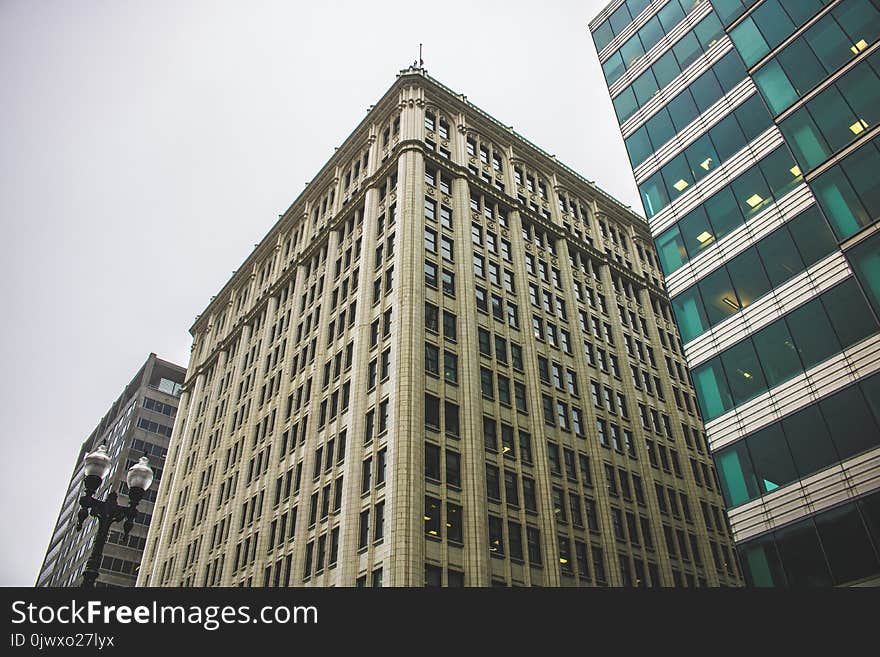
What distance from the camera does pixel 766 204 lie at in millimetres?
29516

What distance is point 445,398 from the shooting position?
144 feet

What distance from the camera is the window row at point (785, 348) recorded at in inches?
980

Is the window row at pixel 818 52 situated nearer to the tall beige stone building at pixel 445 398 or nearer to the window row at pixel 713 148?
the window row at pixel 713 148

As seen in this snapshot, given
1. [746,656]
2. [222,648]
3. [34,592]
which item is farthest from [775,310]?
[34,592]

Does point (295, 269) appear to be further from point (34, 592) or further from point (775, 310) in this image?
point (34, 592)

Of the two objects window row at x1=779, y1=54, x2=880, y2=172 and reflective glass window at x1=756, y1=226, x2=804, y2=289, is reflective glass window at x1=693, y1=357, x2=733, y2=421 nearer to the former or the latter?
reflective glass window at x1=756, y1=226, x2=804, y2=289

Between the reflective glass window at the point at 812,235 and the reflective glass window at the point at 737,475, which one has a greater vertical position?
the reflective glass window at the point at 812,235

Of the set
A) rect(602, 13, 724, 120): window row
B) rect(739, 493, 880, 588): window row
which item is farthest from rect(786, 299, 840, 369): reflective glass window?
rect(602, 13, 724, 120): window row

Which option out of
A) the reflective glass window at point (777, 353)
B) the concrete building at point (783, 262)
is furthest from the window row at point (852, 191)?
the reflective glass window at point (777, 353)

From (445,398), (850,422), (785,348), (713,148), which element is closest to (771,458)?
(850,422)

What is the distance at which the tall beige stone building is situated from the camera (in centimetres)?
4097

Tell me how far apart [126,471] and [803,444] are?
89458mm

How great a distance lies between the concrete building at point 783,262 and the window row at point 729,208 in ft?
0.20

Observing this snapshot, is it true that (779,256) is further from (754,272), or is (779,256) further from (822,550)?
(822,550)
